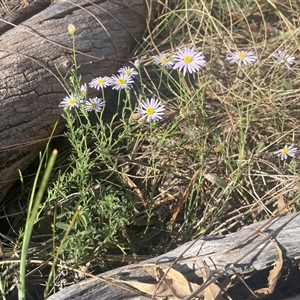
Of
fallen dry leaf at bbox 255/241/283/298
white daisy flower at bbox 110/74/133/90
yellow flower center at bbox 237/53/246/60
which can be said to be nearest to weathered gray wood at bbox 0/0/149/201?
white daisy flower at bbox 110/74/133/90

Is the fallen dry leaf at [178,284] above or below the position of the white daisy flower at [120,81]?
below

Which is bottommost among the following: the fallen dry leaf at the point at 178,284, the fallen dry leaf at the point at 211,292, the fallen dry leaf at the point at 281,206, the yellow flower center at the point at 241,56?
the fallen dry leaf at the point at 281,206

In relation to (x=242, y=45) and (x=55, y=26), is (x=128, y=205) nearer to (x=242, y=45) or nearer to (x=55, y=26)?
(x=55, y=26)

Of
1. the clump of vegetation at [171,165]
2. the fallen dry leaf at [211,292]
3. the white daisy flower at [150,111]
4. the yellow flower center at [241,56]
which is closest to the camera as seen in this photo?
the fallen dry leaf at [211,292]

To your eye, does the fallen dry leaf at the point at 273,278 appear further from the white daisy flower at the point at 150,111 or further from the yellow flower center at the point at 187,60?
the yellow flower center at the point at 187,60

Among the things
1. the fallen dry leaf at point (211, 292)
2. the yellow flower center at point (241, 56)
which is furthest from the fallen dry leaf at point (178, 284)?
the yellow flower center at point (241, 56)

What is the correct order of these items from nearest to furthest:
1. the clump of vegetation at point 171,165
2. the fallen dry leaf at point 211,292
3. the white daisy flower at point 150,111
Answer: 1. the fallen dry leaf at point 211,292
2. the clump of vegetation at point 171,165
3. the white daisy flower at point 150,111

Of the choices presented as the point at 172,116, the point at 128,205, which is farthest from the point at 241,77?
the point at 128,205
